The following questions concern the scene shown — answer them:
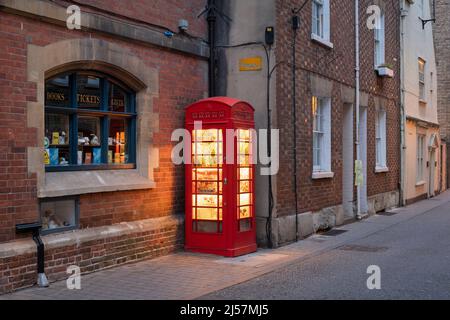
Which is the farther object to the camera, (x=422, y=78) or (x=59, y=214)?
(x=422, y=78)

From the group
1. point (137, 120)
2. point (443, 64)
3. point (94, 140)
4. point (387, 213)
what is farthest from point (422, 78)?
point (94, 140)

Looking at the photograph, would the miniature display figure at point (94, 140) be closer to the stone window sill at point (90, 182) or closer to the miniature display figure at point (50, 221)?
the stone window sill at point (90, 182)

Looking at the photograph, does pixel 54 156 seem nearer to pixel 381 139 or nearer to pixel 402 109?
pixel 381 139

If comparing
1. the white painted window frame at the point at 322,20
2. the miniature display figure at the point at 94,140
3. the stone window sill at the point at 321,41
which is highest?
the white painted window frame at the point at 322,20

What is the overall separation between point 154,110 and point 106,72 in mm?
1145

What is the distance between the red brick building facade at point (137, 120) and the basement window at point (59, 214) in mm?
106

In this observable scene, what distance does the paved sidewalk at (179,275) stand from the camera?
7.45m

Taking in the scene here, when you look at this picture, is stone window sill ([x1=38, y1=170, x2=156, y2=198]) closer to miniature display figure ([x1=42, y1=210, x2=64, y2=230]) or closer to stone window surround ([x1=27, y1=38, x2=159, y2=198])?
stone window surround ([x1=27, y1=38, x2=159, y2=198])

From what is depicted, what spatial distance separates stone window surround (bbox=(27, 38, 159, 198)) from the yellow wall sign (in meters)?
2.24

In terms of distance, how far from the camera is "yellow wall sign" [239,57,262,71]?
11.5m

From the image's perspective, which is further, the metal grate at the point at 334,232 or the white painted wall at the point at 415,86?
the white painted wall at the point at 415,86

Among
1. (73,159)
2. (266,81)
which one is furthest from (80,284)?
(266,81)

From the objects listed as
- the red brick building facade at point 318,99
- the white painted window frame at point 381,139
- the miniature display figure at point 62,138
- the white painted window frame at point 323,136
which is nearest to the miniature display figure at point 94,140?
the miniature display figure at point 62,138

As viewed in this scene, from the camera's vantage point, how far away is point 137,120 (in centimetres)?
989
